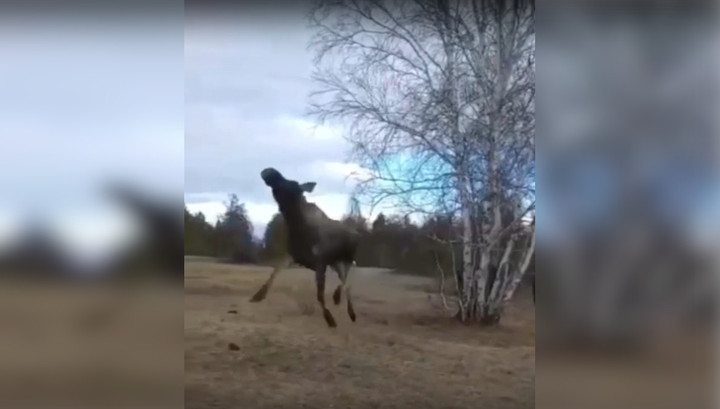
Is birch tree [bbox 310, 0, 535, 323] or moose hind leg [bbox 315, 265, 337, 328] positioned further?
moose hind leg [bbox 315, 265, 337, 328]

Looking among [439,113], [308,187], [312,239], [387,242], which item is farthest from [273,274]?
[439,113]

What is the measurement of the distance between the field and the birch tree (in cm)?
19

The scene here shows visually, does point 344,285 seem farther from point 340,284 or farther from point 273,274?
point 273,274

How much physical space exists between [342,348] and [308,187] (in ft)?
2.50

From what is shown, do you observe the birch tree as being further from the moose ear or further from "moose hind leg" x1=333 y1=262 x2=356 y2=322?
"moose hind leg" x1=333 y1=262 x2=356 y2=322

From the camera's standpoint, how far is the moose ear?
11.3ft

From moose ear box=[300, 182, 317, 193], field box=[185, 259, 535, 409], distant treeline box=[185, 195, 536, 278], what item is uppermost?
moose ear box=[300, 182, 317, 193]

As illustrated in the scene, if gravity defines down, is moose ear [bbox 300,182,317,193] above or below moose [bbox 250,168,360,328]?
above

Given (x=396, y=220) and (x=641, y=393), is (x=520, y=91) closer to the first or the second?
(x=396, y=220)

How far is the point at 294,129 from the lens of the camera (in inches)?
135

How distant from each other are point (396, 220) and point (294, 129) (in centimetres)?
62

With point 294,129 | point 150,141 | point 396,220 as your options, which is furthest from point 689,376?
point 150,141

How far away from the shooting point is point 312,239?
3.50 metres

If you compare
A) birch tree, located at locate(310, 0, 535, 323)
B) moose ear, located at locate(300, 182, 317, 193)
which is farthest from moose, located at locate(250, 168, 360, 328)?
birch tree, located at locate(310, 0, 535, 323)
